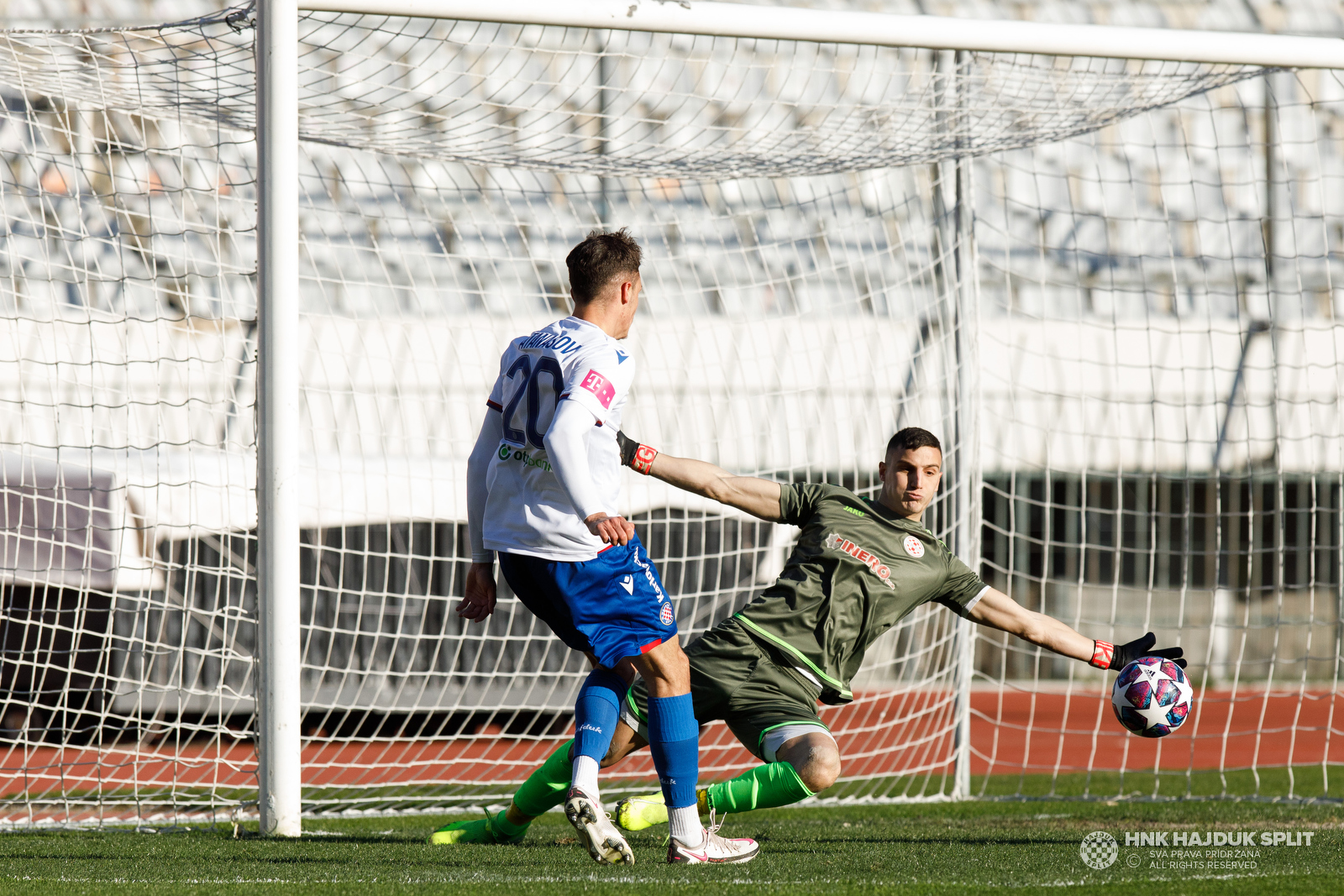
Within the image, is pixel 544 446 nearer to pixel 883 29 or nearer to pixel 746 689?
pixel 746 689

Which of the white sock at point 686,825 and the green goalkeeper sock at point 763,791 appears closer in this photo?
the white sock at point 686,825

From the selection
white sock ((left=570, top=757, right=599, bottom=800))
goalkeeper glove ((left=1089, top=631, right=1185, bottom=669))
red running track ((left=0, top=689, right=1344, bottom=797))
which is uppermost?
goalkeeper glove ((left=1089, top=631, right=1185, bottom=669))

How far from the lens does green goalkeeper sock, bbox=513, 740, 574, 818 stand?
4.07 metres

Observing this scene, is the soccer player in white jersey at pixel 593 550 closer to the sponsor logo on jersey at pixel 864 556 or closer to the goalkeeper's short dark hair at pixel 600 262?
the goalkeeper's short dark hair at pixel 600 262

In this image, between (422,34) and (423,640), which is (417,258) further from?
(422,34)

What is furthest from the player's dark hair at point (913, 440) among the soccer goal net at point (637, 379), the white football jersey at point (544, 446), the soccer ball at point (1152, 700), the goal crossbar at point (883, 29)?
the soccer goal net at point (637, 379)

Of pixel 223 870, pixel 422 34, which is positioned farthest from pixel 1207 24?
pixel 223 870

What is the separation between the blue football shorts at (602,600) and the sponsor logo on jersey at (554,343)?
22.4 inches

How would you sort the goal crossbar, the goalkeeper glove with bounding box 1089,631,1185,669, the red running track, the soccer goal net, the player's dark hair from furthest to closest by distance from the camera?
the red running track, the soccer goal net, the goal crossbar, the player's dark hair, the goalkeeper glove with bounding box 1089,631,1185,669

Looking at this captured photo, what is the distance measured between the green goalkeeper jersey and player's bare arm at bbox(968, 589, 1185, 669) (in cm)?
9

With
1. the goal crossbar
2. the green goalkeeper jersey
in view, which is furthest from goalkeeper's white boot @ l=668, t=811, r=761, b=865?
the goal crossbar

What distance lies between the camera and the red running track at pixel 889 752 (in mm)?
6695

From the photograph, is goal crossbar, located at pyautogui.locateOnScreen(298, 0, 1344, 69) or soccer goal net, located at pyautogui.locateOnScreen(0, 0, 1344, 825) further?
soccer goal net, located at pyautogui.locateOnScreen(0, 0, 1344, 825)

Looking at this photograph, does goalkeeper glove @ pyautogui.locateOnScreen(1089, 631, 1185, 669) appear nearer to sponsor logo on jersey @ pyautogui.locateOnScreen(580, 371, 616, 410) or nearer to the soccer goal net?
sponsor logo on jersey @ pyautogui.locateOnScreen(580, 371, 616, 410)
